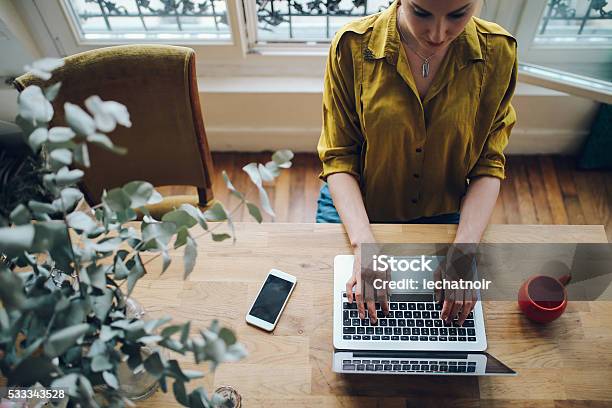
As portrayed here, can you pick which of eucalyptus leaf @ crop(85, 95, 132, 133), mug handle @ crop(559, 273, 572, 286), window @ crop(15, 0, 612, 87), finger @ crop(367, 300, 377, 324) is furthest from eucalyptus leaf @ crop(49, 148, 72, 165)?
window @ crop(15, 0, 612, 87)

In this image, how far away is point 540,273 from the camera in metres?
1.21

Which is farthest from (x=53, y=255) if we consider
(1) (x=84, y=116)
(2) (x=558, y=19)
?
(2) (x=558, y=19)

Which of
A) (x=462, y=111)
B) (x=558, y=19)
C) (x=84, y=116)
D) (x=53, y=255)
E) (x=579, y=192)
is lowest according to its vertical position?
(x=579, y=192)

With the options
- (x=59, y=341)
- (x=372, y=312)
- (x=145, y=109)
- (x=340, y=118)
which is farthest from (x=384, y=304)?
(x=145, y=109)

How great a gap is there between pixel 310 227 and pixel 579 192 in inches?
57.8

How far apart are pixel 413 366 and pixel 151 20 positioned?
5.47 feet

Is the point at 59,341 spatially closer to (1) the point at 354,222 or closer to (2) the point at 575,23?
→ (1) the point at 354,222

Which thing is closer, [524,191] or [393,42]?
[393,42]

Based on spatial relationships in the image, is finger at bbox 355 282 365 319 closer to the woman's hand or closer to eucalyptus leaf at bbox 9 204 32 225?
the woman's hand

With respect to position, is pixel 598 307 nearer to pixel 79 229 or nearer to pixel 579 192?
pixel 79 229

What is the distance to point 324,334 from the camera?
3.70 feet

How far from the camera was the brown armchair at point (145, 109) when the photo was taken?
4.29ft

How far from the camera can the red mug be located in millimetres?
1109

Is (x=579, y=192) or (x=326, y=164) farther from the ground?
(x=326, y=164)
